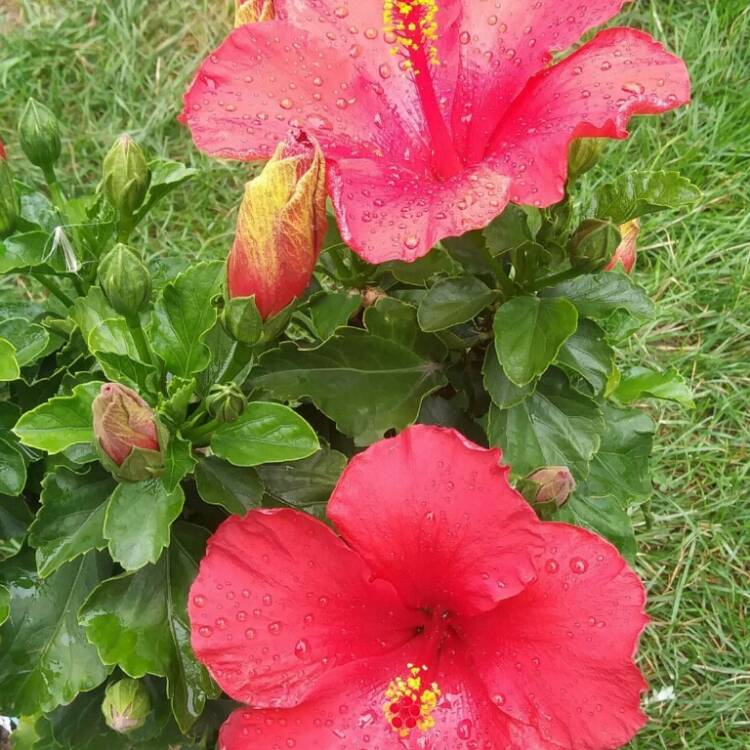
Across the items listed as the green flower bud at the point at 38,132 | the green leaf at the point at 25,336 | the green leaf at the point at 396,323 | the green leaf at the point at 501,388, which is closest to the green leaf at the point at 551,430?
the green leaf at the point at 501,388

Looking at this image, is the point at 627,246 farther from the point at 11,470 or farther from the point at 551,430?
the point at 11,470

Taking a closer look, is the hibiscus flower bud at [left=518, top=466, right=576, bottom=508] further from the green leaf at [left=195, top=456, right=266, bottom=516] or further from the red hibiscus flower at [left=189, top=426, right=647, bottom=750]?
the green leaf at [left=195, top=456, right=266, bottom=516]

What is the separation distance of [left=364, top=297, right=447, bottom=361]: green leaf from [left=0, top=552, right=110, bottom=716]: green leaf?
1.69 ft

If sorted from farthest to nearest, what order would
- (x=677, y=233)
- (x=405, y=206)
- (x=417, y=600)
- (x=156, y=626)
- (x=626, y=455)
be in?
(x=677, y=233), (x=626, y=455), (x=156, y=626), (x=417, y=600), (x=405, y=206)

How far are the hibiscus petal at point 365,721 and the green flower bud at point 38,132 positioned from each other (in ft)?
2.82

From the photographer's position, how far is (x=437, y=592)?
43.2 inches

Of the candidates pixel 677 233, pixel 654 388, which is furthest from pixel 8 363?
pixel 677 233

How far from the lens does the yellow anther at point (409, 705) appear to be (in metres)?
1.04

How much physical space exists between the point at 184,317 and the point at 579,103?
1.78ft

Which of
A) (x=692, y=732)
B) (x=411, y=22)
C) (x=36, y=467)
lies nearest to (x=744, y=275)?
(x=692, y=732)

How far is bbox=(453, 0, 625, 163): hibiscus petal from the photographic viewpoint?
110cm

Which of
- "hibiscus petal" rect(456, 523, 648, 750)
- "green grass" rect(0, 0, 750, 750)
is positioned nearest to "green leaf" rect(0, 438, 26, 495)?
"hibiscus petal" rect(456, 523, 648, 750)

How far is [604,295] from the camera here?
1.24 m

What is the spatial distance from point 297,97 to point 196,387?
1.26 feet
